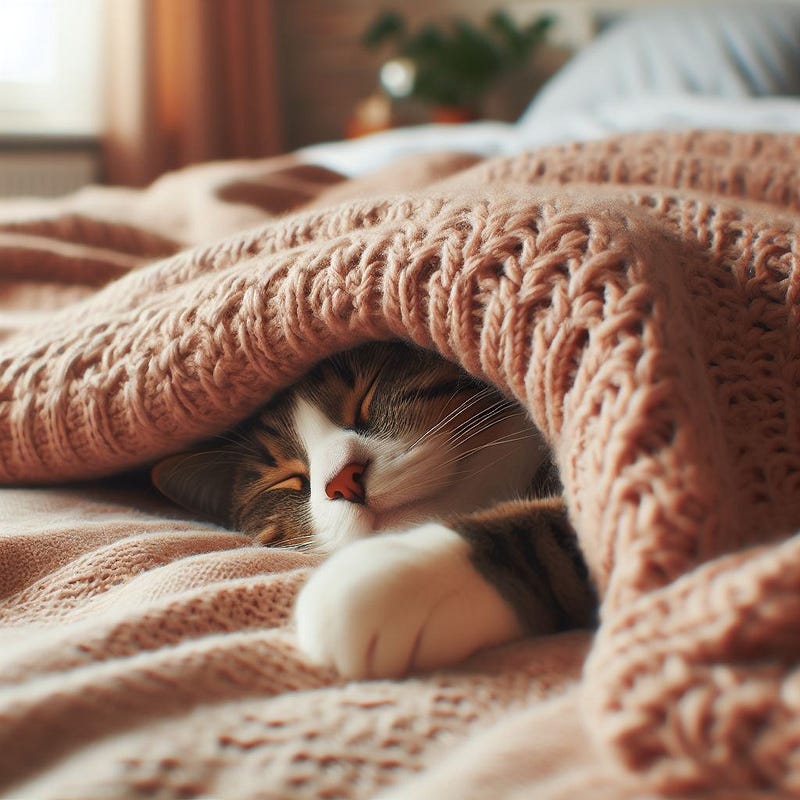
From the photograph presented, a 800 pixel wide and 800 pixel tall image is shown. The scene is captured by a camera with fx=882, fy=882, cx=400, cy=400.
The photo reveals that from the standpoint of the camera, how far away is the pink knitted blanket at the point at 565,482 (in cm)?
38

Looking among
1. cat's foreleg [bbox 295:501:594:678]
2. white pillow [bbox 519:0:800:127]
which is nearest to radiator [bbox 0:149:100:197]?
white pillow [bbox 519:0:800:127]

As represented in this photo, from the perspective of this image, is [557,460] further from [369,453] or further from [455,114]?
[455,114]

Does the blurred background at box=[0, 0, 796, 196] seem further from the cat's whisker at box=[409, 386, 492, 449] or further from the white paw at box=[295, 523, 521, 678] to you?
the white paw at box=[295, 523, 521, 678]

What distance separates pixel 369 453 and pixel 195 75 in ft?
9.62

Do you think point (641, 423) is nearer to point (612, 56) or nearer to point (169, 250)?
point (169, 250)

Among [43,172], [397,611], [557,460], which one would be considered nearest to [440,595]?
[397,611]

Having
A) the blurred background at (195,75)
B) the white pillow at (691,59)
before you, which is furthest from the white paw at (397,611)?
the blurred background at (195,75)

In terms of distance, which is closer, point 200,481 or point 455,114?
point 200,481

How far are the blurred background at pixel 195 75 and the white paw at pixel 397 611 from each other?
118 inches

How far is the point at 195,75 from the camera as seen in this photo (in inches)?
132

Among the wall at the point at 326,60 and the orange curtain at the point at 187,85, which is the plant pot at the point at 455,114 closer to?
the wall at the point at 326,60

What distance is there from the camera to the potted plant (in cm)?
323

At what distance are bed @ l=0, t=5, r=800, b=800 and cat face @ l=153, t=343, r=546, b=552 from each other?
79mm

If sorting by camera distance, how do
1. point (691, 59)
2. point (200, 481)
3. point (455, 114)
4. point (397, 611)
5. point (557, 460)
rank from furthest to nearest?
point (455, 114) < point (691, 59) < point (200, 481) < point (557, 460) < point (397, 611)
